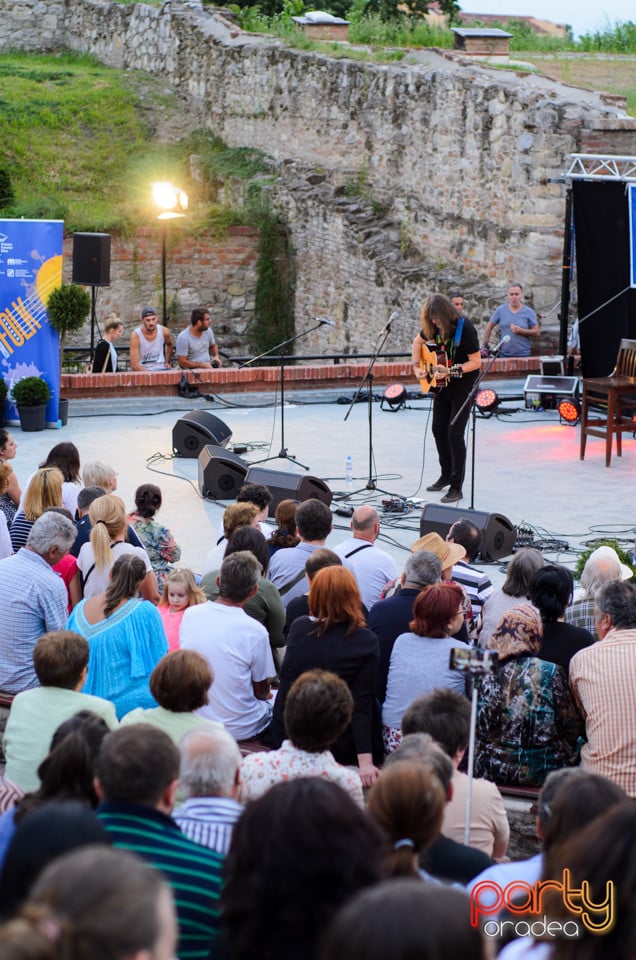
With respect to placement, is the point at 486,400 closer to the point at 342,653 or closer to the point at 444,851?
the point at 342,653

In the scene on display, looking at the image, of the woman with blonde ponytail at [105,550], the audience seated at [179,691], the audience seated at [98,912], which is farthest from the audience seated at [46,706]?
the audience seated at [98,912]

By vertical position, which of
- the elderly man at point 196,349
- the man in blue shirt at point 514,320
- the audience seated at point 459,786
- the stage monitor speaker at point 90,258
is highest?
the stage monitor speaker at point 90,258

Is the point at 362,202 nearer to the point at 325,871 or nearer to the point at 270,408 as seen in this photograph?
the point at 270,408

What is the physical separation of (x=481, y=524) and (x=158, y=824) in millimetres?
5299

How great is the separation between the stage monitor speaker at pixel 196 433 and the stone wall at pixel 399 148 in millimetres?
6441

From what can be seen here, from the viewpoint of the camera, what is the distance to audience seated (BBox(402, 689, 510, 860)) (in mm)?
3869

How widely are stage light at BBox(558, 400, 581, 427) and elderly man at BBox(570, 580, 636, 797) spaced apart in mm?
8430

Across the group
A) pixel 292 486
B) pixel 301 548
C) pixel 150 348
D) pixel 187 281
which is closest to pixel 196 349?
pixel 150 348

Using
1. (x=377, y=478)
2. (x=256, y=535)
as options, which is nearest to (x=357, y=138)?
(x=377, y=478)

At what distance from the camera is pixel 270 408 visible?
551 inches

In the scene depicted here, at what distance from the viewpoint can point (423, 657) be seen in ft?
16.1

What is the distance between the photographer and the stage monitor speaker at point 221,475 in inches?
393

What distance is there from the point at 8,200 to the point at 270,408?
9314mm

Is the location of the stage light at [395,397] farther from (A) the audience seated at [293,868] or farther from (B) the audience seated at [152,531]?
(A) the audience seated at [293,868]
